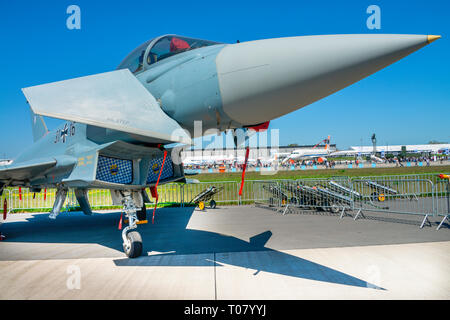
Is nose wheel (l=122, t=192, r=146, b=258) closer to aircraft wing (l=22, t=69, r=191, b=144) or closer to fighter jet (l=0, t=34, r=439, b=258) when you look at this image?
fighter jet (l=0, t=34, r=439, b=258)

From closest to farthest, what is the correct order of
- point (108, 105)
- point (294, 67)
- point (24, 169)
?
point (294, 67), point (108, 105), point (24, 169)

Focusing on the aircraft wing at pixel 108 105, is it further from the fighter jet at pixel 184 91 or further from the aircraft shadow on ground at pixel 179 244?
the aircraft shadow on ground at pixel 179 244

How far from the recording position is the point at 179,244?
6.35 m

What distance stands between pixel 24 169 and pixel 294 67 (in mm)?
5924

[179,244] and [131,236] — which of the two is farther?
[179,244]

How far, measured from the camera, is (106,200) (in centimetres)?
1427

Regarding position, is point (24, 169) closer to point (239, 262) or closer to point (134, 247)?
point (134, 247)

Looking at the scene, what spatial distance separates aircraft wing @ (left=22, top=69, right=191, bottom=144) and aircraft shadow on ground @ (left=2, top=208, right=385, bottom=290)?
232 cm

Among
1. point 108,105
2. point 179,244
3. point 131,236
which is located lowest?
point 179,244

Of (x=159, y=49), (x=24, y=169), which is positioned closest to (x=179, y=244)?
(x=24, y=169)

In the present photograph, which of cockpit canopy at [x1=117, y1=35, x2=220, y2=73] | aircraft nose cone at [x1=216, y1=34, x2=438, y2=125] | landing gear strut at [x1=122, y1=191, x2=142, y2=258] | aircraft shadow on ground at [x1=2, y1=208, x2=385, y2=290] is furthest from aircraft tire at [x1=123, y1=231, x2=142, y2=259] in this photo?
aircraft nose cone at [x1=216, y1=34, x2=438, y2=125]

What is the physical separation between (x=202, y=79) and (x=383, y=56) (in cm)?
193
